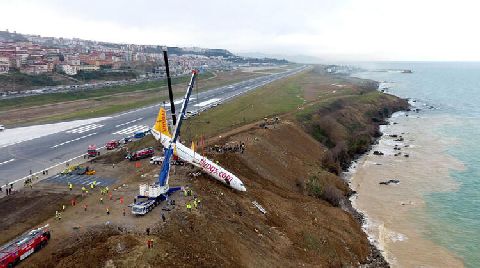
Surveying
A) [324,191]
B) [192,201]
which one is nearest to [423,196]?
[324,191]

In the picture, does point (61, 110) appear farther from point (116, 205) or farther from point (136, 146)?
point (116, 205)

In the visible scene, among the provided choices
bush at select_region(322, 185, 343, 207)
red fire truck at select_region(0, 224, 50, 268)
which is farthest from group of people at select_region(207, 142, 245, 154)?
red fire truck at select_region(0, 224, 50, 268)

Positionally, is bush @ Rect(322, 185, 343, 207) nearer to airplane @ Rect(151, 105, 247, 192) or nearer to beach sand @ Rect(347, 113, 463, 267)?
beach sand @ Rect(347, 113, 463, 267)

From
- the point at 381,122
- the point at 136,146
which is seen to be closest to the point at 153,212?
the point at 136,146

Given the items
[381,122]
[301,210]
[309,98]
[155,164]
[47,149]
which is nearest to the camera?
[301,210]

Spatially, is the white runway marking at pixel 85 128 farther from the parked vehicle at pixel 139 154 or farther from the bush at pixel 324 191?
the bush at pixel 324 191

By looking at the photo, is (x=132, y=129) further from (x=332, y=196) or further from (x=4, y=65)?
(x=4, y=65)
